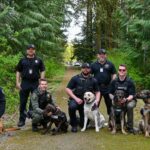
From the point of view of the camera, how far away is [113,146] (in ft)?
29.7

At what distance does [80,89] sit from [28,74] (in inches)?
57.2

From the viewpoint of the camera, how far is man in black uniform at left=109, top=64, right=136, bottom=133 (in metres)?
10.5

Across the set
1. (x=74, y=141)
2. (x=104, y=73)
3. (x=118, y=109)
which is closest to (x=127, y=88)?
(x=118, y=109)

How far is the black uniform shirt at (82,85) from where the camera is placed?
36.2 feet

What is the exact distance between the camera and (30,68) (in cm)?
1134

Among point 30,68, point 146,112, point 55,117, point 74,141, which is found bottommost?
point 74,141

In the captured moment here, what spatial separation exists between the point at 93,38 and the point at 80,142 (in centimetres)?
4316

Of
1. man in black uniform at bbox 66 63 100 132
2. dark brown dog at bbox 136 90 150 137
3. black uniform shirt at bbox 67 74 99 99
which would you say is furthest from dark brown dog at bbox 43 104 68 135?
dark brown dog at bbox 136 90 150 137

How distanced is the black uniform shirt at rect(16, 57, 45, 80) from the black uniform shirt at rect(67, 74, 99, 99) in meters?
1.00

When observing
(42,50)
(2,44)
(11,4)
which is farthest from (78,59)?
(2,44)

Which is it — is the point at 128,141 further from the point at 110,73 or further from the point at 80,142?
the point at 110,73

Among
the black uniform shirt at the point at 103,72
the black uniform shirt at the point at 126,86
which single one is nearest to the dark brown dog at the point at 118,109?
the black uniform shirt at the point at 126,86

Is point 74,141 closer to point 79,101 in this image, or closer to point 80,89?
point 79,101

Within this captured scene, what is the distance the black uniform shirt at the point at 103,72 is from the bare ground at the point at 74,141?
4.71 ft
